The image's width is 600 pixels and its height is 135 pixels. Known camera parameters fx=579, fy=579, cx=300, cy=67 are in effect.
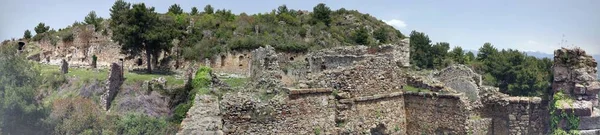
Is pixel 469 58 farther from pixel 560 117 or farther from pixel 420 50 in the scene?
pixel 560 117

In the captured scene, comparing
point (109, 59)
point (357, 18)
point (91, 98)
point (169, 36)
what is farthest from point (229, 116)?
point (357, 18)

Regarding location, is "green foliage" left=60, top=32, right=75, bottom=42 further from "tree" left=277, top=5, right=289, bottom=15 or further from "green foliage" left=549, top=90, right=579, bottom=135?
"green foliage" left=549, top=90, right=579, bottom=135

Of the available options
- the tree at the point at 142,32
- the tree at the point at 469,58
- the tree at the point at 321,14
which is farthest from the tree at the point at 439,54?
the tree at the point at 142,32

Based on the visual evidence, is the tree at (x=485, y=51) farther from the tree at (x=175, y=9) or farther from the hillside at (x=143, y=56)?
the tree at (x=175, y=9)

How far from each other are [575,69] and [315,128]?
21.4 feet

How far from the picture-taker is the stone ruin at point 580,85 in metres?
13.3

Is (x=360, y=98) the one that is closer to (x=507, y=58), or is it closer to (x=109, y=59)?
(x=109, y=59)

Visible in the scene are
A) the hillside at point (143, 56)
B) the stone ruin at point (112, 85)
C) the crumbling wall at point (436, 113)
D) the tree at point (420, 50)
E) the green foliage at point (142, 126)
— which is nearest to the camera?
the crumbling wall at point (436, 113)

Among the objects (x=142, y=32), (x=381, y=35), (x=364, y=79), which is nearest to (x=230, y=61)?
(x=142, y=32)

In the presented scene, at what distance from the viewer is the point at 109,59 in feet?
164

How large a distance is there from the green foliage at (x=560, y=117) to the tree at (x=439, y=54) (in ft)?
139

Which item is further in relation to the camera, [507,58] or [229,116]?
[507,58]

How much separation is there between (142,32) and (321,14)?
2574cm

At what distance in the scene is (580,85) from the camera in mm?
13508
